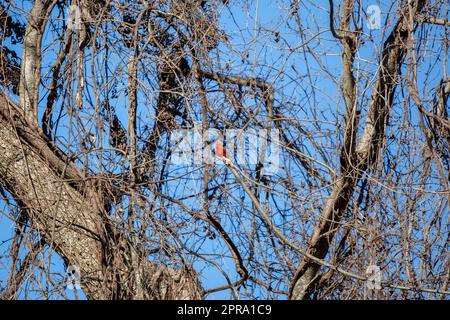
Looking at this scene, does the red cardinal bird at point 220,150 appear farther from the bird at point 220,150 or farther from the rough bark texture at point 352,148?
the rough bark texture at point 352,148

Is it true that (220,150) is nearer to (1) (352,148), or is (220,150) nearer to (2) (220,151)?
(2) (220,151)

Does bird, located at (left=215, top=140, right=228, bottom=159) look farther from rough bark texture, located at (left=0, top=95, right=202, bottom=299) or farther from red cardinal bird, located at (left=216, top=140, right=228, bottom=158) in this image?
rough bark texture, located at (left=0, top=95, right=202, bottom=299)

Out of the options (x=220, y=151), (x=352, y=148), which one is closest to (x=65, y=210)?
(x=220, y=151)

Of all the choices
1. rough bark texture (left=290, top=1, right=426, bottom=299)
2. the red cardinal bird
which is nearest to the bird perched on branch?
the red cardinal bird

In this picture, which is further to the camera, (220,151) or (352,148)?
(220,151)

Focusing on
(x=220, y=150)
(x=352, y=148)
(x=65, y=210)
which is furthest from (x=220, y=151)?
(x=65, y=210)

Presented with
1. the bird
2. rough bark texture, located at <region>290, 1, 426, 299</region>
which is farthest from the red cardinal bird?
rough bark texture, located at <region>290, 1, 426, 299</region>

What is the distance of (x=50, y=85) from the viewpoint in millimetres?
5211

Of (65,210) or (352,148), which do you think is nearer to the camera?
(352,148)

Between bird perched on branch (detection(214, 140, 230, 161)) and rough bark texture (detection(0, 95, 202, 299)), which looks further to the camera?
bird perched on branch (detection(214, 140, 230, 161))

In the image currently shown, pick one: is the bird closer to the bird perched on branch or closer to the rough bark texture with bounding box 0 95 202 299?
the bird perched on branch

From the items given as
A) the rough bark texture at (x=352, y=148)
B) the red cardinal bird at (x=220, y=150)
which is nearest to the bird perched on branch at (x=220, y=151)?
the red cardinal bird at (x=220, y=150)

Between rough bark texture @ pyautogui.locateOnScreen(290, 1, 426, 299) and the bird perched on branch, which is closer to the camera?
rough bark texture @ pyautogui.locateOnScreen(290, 1, 426, 299)

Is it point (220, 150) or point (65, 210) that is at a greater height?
point (220, 150)
